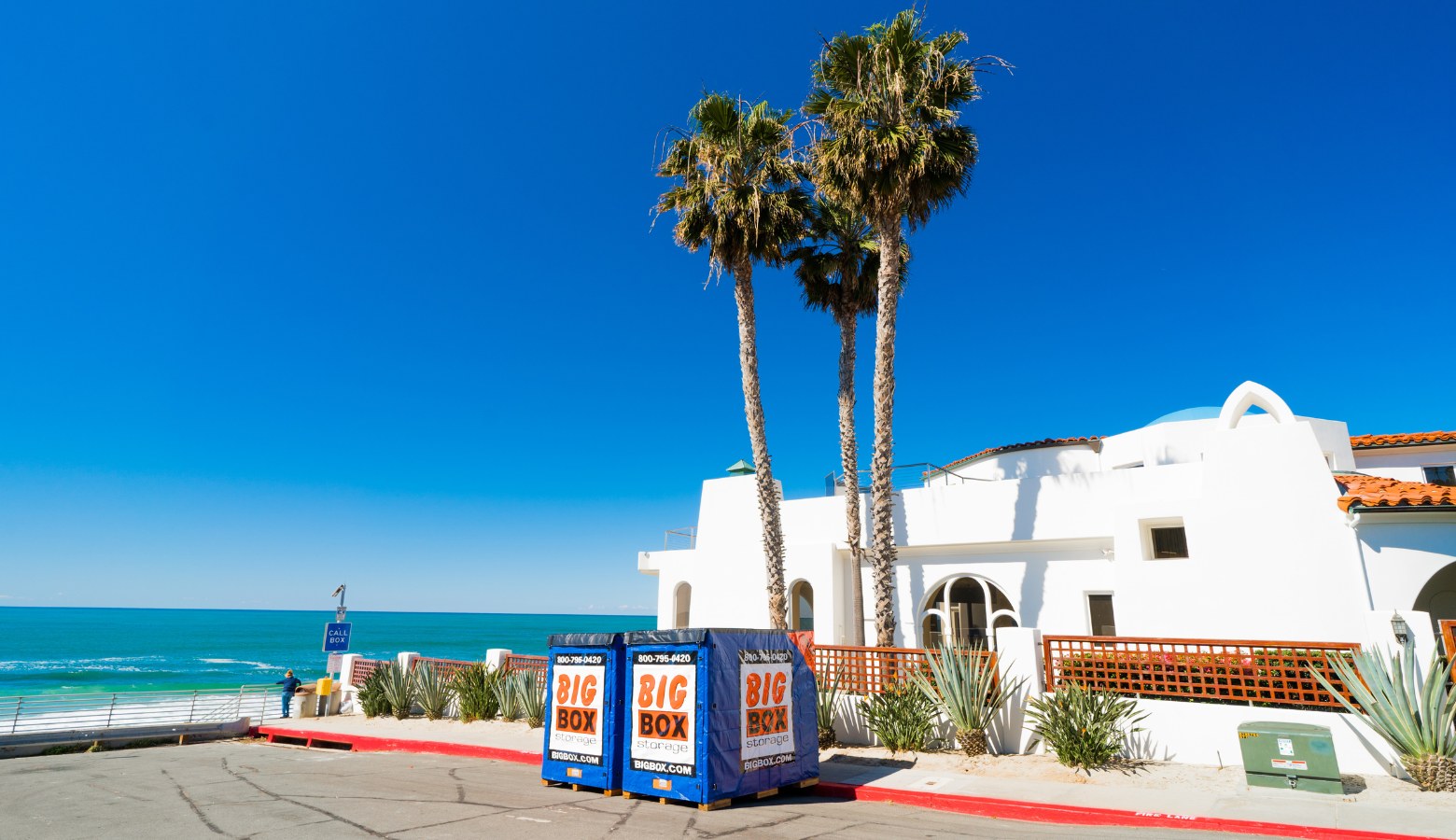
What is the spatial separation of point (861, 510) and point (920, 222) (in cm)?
774

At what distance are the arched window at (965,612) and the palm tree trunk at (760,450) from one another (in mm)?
3894

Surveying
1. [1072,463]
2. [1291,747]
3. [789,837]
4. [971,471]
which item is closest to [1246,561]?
[1291,747]

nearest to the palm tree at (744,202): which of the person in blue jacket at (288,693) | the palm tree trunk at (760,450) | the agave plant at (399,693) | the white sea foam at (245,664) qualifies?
the palm tree trunk at (760,450)

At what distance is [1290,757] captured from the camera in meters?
9.43

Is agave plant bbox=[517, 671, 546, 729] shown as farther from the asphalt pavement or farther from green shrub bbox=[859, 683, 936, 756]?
green shrub bbox=[859, 683, 936, 756]

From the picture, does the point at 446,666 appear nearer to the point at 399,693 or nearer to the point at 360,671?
the point at 399,693

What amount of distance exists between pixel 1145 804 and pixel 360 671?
20.3 meters

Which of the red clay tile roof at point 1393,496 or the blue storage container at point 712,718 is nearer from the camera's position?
the blue storage container at point 712,718

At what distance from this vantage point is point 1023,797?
31.0 feet

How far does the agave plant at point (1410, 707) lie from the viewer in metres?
9.13

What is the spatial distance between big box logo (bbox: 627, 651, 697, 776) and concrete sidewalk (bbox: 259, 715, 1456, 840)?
7.62 ft

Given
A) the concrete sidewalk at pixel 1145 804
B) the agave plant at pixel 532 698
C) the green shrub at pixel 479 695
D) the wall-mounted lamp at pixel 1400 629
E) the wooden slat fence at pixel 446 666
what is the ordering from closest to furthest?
the concrete sidewalk at pixel 1145 804 < the wall-mounted lamp at pixel 1400 629 < the agave plant at pixel 532 698 < the green shrub at pixel 479 695 < the wooden slat fence at pixel 446 666

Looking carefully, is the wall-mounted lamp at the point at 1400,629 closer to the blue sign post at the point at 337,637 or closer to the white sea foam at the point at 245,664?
the blue sign post at the point at 337,637

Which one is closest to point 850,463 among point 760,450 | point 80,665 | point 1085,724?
point 760,450
